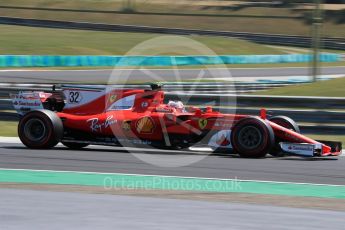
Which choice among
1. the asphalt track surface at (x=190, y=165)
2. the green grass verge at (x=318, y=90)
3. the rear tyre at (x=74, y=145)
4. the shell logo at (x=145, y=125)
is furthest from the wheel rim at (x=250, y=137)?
the green grass verge at (x=318, y=90)

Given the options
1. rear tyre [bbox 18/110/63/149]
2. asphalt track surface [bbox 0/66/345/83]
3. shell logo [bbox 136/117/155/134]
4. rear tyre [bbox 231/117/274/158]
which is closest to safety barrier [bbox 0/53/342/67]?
asphalt track surface [bbox 0/66/345/83]

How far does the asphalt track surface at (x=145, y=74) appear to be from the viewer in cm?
2781

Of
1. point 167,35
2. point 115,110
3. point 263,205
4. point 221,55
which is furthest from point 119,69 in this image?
point 263,205

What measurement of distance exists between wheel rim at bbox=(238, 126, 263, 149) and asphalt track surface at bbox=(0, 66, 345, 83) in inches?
604

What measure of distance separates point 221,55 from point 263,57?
97.8 inches

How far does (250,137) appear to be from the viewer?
1095 centimetres

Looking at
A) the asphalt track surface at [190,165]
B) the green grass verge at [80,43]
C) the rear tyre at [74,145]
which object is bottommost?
the asphalt track surface at [190,165]

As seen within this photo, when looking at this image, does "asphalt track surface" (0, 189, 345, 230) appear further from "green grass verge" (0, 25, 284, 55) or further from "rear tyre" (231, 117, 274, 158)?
"green grass verge" (0, 25, 284, 55)

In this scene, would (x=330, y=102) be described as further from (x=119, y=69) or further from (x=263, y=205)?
(x=119, y=69)

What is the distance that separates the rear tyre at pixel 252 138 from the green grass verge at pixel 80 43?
25694 millimetres

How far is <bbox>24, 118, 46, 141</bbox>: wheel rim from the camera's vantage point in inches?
461

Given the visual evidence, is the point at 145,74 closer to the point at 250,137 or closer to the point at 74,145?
the point at 74,145

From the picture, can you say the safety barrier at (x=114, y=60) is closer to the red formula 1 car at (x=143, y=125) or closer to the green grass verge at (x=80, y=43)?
the green grass verge at (x=80, y=43)

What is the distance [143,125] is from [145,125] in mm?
35
